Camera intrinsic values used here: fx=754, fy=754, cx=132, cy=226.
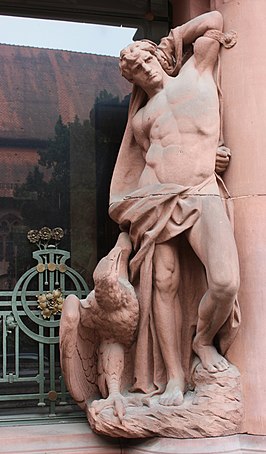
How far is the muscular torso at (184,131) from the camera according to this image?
5039 mm

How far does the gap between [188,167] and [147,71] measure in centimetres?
77

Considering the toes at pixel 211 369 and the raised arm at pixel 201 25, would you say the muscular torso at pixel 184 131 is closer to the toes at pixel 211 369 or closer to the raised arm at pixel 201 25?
the raised arm at pixel 201 25

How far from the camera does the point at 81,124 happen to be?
6.26 metres

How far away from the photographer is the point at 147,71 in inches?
207

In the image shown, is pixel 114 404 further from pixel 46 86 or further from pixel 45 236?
pixel 46 86

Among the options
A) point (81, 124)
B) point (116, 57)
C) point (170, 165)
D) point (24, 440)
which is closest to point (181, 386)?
point (24, 440)

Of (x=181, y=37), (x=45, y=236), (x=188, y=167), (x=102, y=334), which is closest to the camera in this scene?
(x=188, y=167)

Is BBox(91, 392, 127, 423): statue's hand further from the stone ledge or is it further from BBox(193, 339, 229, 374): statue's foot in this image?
BBox(193, 339, 229, 374): statue's foot

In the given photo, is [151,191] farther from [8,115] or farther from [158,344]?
[8,115]

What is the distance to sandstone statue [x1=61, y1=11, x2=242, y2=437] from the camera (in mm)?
4820

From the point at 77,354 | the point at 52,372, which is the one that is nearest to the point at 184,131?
the point at 77,354

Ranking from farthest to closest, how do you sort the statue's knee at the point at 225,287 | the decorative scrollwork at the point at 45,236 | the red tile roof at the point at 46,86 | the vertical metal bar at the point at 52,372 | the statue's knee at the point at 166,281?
1. the red tile roof at the point at 46,86
2. the decorative scrollwork at the point at 45,236
3. the vertical metal bar at the point at 52,372
4. the statue's knee at the point at 166,281
5. the statue's knee at the point at 225,287

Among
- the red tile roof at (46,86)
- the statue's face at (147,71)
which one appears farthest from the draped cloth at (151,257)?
the red tile roof at (46,86)

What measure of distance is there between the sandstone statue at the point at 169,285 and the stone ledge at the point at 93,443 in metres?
0.08
